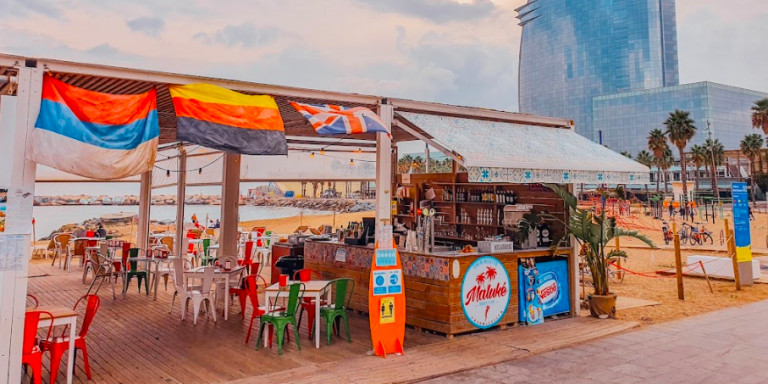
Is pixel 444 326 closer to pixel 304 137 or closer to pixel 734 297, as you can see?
pixel 304 137

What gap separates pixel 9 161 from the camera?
383 cm

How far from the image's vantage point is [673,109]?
278 ft

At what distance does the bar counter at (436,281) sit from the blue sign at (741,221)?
17.4ft

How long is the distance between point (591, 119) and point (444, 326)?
113 metres

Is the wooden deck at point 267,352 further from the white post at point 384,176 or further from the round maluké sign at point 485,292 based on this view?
the white post at point 384,176

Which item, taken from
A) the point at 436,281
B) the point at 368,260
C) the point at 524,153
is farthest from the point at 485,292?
the point at 524,153

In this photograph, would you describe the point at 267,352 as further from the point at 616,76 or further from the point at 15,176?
the point at 616,76

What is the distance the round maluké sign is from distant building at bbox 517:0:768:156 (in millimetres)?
89634

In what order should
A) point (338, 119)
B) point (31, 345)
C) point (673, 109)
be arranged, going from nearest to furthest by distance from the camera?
point (31, 345) → point (338, 119) → point (673, 109)

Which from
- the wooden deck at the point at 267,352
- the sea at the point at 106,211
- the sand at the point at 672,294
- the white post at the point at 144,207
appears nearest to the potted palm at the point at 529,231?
the wooden deck at the point at 267,352

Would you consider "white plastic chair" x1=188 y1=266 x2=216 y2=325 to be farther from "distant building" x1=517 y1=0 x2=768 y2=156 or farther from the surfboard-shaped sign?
"distant building" x1=517 y1=0 x2=768 y2=156

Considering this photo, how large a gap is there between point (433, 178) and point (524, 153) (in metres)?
2.91

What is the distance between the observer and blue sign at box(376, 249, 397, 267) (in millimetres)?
5285

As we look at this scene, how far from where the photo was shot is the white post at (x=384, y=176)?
5.62 meters
